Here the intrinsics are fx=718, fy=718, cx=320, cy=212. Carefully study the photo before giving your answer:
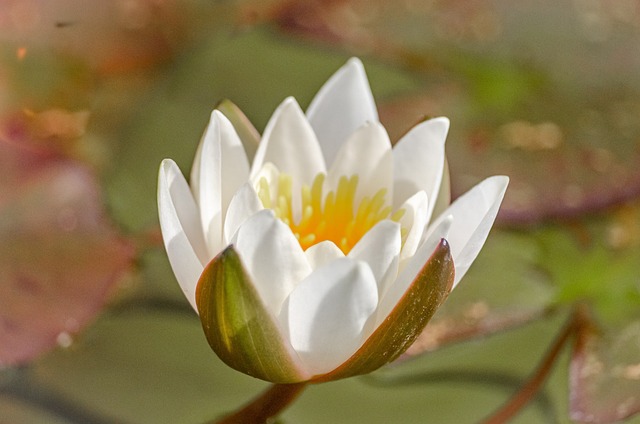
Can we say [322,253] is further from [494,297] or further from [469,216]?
[494,297]

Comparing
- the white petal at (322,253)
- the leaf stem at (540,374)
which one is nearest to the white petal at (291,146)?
the white petal at (322,253)

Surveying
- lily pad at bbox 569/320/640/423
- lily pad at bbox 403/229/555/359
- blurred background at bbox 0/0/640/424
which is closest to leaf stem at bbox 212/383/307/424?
blurred background at bbox 0/0/640/424

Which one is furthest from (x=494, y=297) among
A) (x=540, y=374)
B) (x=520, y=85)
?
(x=520, y=85)

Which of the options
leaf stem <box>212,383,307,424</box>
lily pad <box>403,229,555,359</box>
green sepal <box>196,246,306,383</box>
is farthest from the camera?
lily pad <box>403,229,555,359</box>

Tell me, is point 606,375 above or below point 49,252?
below

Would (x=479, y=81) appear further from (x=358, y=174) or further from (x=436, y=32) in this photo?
(x=358, y=174)

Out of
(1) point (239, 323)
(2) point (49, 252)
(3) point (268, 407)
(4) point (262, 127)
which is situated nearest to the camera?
(1) point (239, 323)

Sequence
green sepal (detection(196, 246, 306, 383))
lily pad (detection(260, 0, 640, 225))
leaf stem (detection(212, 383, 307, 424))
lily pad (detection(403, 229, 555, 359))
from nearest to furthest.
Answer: green sepal (detection(196, 246, 306, 383)) < leaf stem (detection(212, 383, 307, 424)) < lily pad (detection(403, 229, 555, 359)) < lily pad (detection(260, 0, 640, 225))

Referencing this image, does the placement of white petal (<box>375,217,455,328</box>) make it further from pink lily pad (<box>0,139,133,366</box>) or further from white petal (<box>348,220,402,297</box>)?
pink lily pad (<box>0,139,133,366</box>)
